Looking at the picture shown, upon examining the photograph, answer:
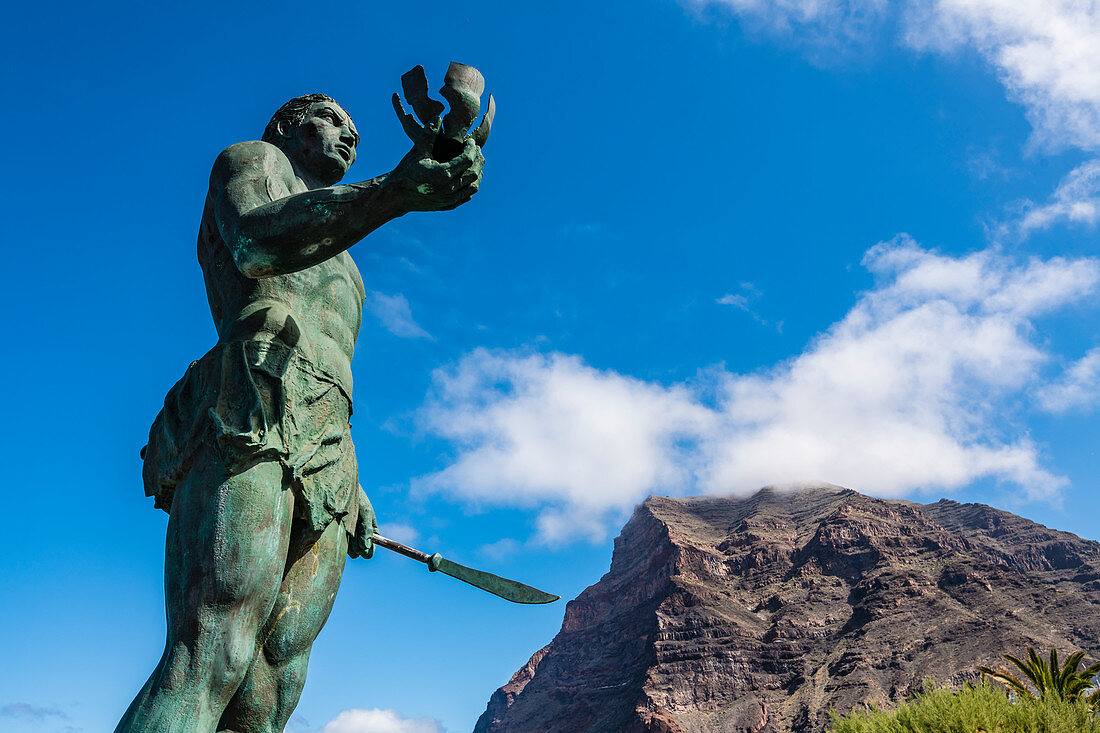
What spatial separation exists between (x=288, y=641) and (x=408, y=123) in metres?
1.69

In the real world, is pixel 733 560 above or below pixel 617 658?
above

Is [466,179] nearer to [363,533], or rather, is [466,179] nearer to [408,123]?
[408,123]

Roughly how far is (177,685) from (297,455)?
0.70m

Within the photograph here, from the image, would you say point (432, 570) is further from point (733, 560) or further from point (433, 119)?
point (733, 560)

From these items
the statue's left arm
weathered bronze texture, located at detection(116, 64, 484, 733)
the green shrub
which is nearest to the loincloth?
weathered bronze texture, located at detection(116, 64, 484, 733)

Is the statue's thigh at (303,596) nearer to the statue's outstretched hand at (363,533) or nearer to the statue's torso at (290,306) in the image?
the statue's outstretched hand at (363,533)

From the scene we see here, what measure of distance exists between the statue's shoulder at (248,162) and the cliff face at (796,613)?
A: 102 m

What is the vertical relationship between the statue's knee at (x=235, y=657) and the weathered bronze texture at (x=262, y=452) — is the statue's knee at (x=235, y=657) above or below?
below

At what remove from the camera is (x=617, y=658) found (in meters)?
145

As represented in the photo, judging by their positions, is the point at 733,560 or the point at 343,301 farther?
the point at 733,560

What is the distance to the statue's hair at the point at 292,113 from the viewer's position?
3.20m

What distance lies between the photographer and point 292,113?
3.23 metres

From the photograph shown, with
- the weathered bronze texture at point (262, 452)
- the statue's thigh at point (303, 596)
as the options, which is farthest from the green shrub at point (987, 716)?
the weathered bronze texture at point (262, 452)

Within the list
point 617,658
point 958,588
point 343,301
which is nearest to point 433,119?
point 343,301
